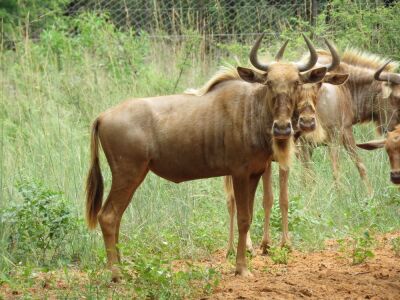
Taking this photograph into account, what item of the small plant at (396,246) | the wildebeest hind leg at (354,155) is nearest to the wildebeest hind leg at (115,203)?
the small plant at (396,246)

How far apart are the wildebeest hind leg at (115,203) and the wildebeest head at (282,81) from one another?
1215 millimetres

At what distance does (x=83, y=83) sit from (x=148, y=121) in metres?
6.55

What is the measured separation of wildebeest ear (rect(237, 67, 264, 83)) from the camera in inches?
289

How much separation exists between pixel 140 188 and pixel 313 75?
10.0ft

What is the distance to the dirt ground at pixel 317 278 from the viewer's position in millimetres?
6633

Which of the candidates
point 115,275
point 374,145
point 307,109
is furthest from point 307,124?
point 115,275

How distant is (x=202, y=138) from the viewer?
754cm

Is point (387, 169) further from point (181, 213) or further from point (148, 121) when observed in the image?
point (148, 121)

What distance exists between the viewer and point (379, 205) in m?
9.33

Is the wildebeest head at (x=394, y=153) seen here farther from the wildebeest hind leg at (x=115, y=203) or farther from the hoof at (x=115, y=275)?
the hoof at (x=115, y=275)

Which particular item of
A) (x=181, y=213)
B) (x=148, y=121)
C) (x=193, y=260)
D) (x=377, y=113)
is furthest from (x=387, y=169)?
(x=148, y=121)

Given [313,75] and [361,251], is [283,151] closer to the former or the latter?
[313,75]

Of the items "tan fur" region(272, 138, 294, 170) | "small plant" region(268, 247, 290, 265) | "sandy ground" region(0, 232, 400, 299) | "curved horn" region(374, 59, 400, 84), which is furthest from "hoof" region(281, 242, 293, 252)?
"curved horn" region(374, 59, 400, 84)

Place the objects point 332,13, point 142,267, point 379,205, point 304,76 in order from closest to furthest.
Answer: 1. point 142,267
2. point 304,76
3. point 379,205
4. point 332,13
